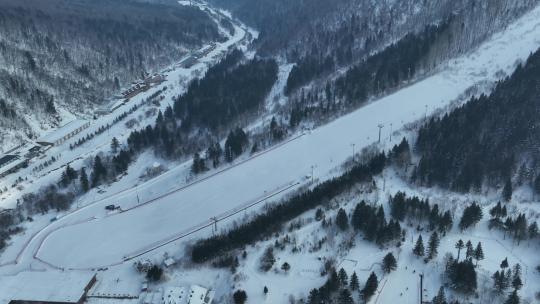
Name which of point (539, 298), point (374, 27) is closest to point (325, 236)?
point (539, 298)

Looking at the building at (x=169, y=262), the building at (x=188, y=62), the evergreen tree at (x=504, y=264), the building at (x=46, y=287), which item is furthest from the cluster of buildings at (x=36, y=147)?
the evergreen tree at (x=504, y=264)

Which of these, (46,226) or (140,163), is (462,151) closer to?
(140,163)

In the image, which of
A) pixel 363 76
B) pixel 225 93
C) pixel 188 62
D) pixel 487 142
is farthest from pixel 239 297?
pixel 188 62

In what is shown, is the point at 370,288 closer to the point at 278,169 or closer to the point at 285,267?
the point at 285,267

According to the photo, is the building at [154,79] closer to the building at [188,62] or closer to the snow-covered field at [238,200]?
the building at [188,62]

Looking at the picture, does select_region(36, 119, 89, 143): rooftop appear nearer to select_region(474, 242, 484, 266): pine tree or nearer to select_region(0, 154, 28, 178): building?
select_region(0, 154, 28, 178): building
